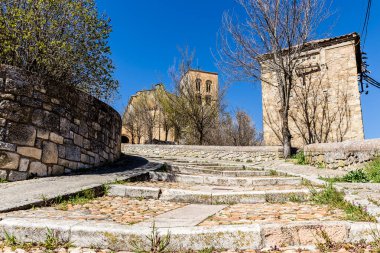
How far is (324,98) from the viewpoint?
15031 mm

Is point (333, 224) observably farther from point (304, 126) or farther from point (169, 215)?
point (304, 126)

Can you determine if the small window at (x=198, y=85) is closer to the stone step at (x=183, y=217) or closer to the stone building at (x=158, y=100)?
the stone building at (x=158, y=100)

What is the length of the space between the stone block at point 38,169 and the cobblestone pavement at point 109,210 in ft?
4.76

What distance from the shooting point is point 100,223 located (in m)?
2.38

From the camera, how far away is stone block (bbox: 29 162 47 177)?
4.59 m

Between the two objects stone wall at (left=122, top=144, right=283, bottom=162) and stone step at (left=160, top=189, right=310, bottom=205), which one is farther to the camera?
stone wall at (left=122, top=144, right=283, bottom=162)

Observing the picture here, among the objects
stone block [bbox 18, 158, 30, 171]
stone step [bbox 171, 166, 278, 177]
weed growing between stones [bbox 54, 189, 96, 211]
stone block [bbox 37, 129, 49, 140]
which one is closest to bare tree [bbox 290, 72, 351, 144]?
stone step [bbox 171, 166, 278, 177]

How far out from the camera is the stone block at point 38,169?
459 centimetres

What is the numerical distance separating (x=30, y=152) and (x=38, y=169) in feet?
1.02

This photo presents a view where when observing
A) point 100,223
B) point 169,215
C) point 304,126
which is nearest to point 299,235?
point 169,215

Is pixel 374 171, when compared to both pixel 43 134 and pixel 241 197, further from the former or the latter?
pixel 43 134

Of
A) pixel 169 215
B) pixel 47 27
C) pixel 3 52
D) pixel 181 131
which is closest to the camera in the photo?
pixel 169 215

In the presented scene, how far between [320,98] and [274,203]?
1284 cm

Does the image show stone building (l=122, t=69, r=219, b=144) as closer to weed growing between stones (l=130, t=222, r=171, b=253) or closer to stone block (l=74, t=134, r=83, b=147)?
stone block (l=74, t=134, r=83, b=147)
